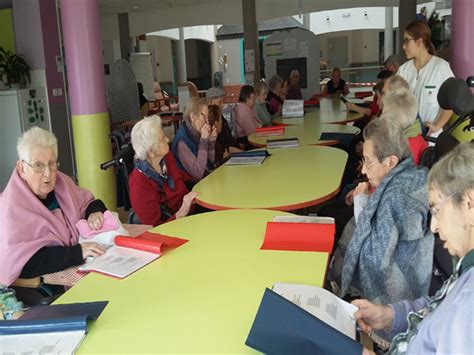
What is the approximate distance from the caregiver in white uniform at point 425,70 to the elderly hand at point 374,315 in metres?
2.65

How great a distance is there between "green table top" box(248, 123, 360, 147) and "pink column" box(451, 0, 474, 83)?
115cm

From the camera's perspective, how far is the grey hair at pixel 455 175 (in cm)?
122

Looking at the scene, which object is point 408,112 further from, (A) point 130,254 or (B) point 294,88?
(B) point 294,88

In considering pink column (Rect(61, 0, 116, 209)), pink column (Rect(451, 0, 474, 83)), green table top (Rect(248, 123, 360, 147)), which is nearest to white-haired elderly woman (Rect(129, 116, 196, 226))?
green table top (Rect(248, 123, 360, 147))

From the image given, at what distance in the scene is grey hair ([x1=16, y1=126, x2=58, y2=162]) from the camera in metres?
2.32

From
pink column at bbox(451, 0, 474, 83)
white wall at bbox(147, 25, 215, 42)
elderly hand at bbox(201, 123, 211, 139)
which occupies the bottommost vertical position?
elderly hand at bbox(201, 123, 211, 139)

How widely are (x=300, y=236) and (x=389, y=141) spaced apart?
597 mm

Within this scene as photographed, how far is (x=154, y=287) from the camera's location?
176cm

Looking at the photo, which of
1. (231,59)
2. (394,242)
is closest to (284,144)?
(394,242)

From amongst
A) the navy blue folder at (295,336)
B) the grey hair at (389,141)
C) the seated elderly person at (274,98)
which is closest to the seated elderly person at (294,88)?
the seated elderly person at (274,98)

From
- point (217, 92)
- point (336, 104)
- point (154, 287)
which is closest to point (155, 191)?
point (154, 287)

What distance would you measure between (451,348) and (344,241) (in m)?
1.51

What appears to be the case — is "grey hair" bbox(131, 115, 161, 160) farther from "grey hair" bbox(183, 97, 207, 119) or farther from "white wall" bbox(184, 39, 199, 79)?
"white wall" bbox(184, 39, 199, 79)

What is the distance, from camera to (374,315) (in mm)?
1683
